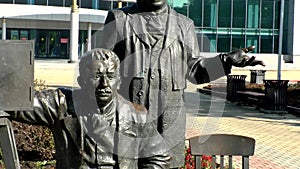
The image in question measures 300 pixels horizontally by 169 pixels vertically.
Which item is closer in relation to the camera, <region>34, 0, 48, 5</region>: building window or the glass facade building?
the glass facade building

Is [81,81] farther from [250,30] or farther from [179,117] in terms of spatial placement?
[250,30]

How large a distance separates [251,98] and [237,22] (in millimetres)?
22769

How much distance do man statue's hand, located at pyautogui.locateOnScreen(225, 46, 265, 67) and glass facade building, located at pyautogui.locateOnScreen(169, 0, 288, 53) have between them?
36169 mm

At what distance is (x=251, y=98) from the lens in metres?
18.2

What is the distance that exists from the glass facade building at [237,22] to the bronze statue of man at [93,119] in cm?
3676

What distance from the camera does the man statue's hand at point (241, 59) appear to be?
106 inches

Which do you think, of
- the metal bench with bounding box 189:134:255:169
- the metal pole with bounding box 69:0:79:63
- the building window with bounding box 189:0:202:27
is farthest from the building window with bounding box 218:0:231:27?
the metal bench with bounding box 189:134:255:169

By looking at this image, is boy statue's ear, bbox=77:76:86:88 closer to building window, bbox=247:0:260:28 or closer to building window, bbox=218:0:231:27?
building window, bbox=218:0:231:27

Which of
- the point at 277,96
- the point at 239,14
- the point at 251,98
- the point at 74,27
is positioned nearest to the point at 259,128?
the point at 277,96

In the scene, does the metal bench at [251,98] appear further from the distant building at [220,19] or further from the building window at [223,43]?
the building window at [223,43]

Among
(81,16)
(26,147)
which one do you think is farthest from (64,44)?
(26,147)

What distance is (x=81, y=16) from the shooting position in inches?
1533

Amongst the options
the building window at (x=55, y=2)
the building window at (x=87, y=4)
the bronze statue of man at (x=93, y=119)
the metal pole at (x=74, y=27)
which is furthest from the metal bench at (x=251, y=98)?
the building window at (x=87, y=4)

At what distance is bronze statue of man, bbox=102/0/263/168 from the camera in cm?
298
